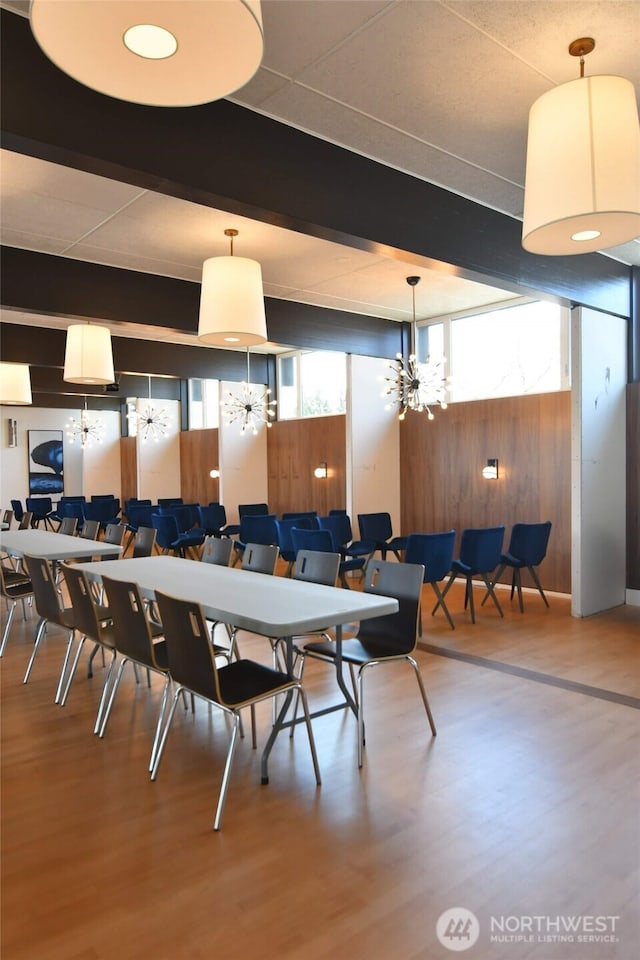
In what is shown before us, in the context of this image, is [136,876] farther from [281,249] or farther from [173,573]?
[281,249]

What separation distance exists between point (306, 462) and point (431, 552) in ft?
17.9

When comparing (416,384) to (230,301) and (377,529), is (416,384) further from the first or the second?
(230,301)

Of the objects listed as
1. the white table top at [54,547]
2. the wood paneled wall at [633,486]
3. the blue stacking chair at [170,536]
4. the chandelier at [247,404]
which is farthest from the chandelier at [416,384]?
the white table top at [54,547]

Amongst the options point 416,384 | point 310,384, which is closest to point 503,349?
point 416,384

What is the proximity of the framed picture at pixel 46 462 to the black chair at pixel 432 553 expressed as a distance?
13333 mm

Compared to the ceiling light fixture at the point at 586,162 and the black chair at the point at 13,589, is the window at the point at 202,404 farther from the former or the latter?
the ceiling light fixture at the point at 586,162

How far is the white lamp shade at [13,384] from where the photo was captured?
8.32 meters

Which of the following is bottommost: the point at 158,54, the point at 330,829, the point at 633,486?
the point at 330,829

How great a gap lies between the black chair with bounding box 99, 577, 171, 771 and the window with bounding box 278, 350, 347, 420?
739 centimetres

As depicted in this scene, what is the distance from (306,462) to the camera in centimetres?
1088

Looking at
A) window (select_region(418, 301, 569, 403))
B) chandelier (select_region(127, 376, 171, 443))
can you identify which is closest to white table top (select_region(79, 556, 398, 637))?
window (select_region(418, 301, 569, 403))

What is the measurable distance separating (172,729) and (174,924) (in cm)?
164

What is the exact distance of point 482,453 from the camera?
26.7 ft

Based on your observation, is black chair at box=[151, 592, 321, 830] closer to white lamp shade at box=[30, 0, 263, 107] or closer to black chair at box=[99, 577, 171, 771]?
black chair at box=[99, 577, 171, 771]
